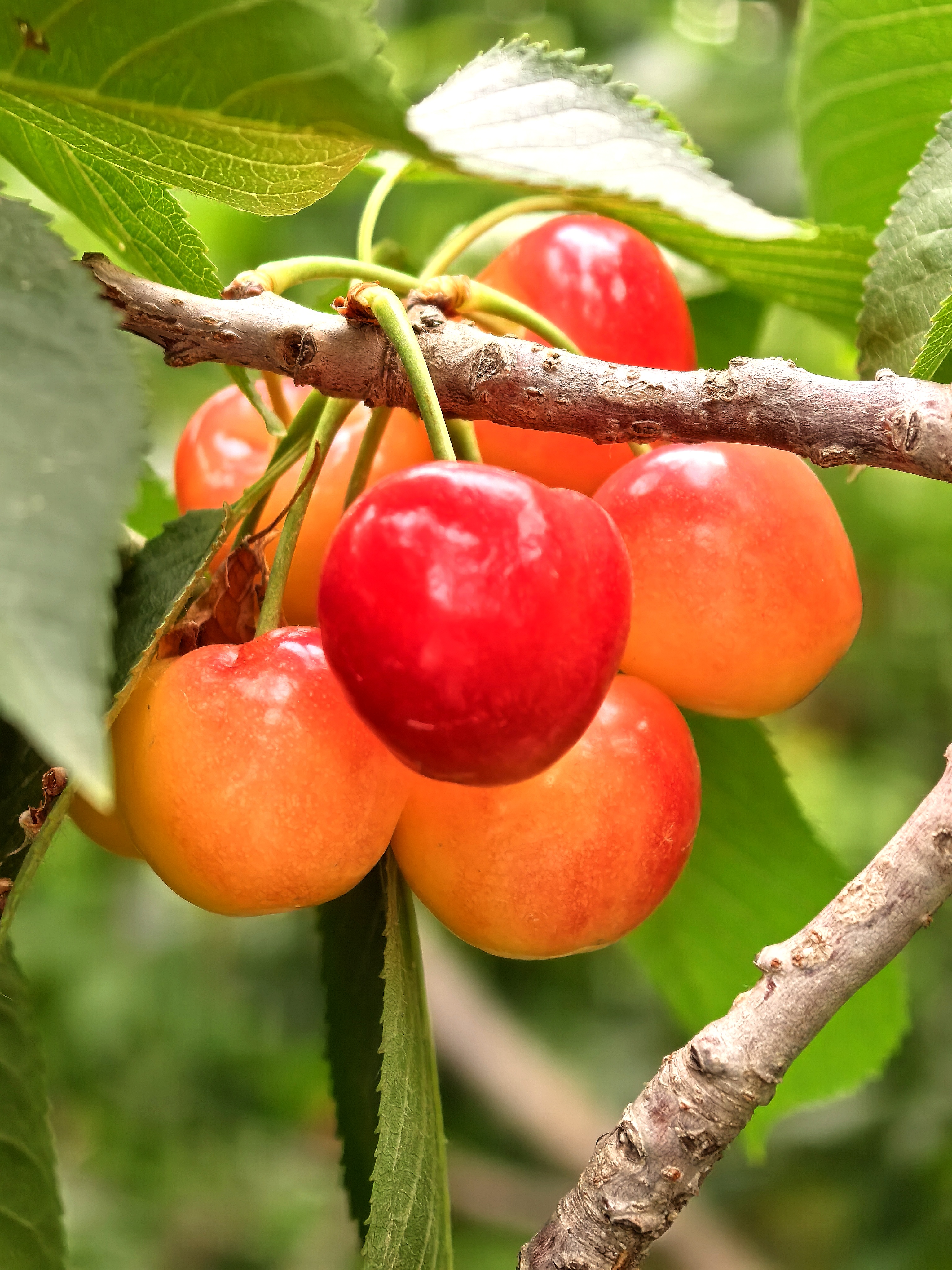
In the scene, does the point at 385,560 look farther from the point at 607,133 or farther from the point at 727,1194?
Answer: the point at 727,1194

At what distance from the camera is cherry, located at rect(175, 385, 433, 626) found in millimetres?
522

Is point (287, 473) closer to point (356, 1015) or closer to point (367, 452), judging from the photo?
point (367, 452)

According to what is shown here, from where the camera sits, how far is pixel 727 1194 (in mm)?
1866

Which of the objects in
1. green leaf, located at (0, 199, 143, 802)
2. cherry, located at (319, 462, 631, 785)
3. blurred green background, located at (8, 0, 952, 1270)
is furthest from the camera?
blurred green background, located at (8, 0, 952, 1270)

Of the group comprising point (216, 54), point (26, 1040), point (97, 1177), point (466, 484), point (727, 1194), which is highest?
point (216, 54)

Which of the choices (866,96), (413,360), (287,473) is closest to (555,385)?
(413,360)

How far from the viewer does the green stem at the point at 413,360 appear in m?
0.38

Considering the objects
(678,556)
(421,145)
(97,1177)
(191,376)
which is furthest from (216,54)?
(97,1177)

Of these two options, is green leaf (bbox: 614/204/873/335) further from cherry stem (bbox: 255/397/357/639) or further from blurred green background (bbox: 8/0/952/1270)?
blurred green background (bbox: 8/0/952/1270)

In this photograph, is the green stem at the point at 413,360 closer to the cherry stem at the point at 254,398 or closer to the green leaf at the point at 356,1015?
the cherry stem at the point at 254,398

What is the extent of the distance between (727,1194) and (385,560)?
183cm

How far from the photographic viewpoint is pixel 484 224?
60 centimetres

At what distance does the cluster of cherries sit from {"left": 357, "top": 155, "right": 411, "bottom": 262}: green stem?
0.13 metres

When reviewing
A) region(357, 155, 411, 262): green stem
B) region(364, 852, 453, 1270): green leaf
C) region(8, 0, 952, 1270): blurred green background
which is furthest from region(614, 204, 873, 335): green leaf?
region(8, 0, 952, 1270): blurred green background
